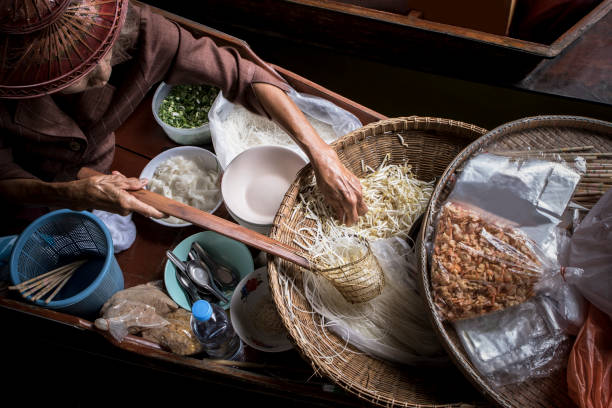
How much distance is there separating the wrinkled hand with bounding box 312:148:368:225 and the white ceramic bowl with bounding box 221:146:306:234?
30 centimetres

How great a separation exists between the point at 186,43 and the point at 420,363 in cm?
161

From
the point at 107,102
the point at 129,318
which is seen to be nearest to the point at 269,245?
the point at 129,318

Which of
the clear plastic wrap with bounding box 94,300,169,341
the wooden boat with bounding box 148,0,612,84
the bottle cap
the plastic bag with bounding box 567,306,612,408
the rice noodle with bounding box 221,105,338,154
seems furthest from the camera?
the rice noodle with bounding box 221,105,338,154

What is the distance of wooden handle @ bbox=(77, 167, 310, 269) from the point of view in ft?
4.85

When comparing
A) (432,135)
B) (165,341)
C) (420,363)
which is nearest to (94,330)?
(165,341)

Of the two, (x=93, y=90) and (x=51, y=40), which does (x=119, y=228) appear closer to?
(x=93, y=90)

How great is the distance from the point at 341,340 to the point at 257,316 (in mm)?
371

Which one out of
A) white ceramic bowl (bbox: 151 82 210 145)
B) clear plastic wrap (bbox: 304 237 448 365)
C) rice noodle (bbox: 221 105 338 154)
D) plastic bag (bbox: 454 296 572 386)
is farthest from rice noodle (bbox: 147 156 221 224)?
plastic bag (bbox: 454 296 572 386)

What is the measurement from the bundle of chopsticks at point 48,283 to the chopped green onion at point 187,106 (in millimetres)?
849

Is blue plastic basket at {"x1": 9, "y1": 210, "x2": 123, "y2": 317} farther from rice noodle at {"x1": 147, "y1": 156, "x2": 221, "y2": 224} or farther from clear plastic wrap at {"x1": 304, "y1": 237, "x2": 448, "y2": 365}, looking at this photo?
clear plastic wrap at {"x1": 304, "y1": 237, "x2": 448, "y2": 365}

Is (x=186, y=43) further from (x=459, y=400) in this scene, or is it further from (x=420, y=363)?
(x=459, y=400)

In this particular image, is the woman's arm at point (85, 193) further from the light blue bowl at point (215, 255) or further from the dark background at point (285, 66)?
the dark background at point (285, 66)

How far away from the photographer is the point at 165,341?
1.68 metres

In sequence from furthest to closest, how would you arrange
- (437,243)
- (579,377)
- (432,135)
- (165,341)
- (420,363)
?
(432,135) → (165,341) → (420,363) → (437,243) → (579,377)
